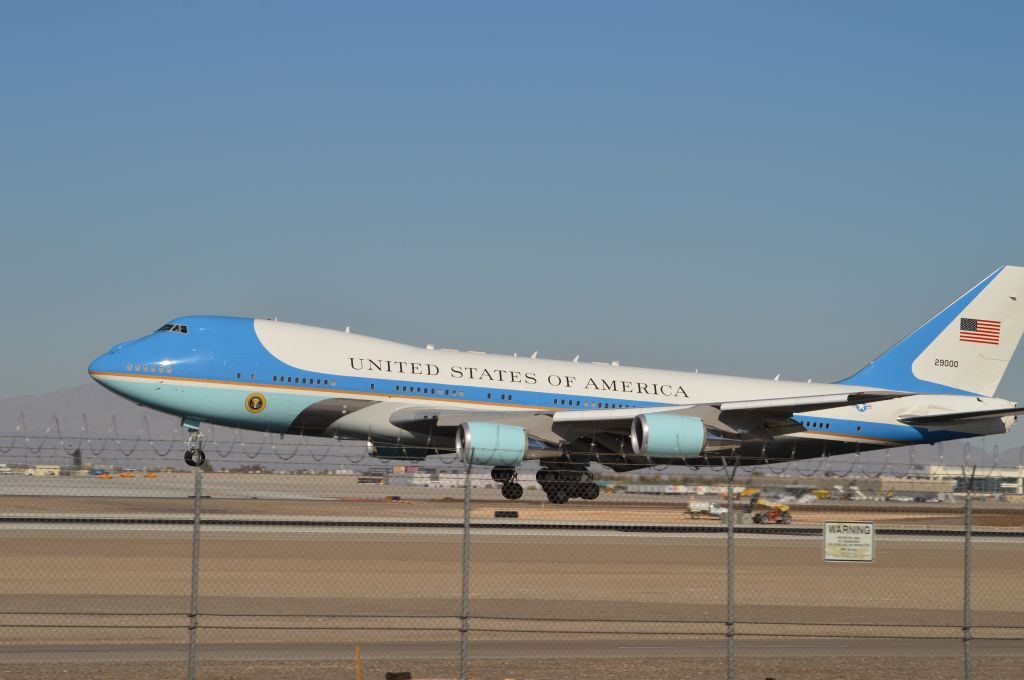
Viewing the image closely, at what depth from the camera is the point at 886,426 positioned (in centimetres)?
4541

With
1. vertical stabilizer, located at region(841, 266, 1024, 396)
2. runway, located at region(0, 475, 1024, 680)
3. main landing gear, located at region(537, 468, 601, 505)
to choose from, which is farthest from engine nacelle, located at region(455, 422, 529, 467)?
vertical stabilizer, located at region(841, 266, 1024, 396)

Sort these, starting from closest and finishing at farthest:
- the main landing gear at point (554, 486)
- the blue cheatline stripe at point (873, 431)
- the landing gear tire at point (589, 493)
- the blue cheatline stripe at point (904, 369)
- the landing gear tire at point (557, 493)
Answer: the main landing gear at point (554, 486) < the landing gear tire at point (589, 493) < the landing gear tire at point (557, 493) < the blue cheatline stripe at point (873, 431) < the blue cheatline stripe at point (904, 369)

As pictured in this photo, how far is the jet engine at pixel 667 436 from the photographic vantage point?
122ft

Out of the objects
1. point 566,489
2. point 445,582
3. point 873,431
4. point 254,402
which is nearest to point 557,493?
point 566,489

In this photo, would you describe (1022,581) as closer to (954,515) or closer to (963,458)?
(963,458)

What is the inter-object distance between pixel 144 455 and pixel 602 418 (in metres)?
19.3

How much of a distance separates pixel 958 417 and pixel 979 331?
669 cm

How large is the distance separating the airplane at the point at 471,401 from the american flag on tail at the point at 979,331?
5.24m

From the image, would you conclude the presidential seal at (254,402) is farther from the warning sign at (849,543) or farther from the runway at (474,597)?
the warning sign at (849,543)

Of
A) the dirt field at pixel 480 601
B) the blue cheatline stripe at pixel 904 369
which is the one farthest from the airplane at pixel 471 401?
the dirt field at pixel 480 601

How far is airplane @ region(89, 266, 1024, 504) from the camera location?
37812 millimetres

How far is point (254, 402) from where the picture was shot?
3812cm

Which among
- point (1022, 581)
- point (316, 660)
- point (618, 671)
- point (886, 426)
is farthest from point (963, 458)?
point (316, 660)

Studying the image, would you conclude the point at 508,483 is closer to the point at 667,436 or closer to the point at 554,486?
the point at 554,486
